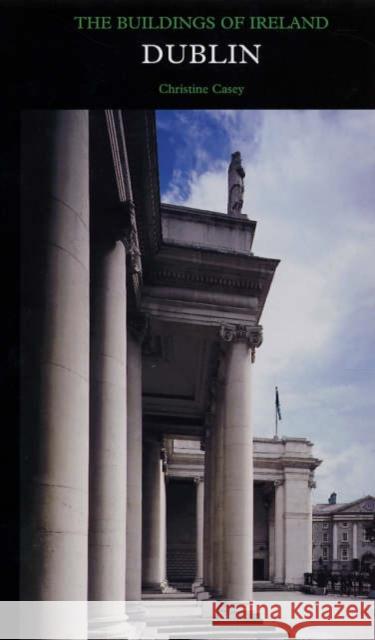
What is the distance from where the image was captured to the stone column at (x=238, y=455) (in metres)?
37.1

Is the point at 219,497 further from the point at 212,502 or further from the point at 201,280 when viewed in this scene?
the point at 201,280

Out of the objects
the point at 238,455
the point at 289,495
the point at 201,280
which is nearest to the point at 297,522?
the point at 289,495

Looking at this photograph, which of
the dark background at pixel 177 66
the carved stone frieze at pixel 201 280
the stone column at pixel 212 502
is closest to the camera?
the dark background at pixel 177 66

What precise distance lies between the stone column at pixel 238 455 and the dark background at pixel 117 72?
24.2 metres

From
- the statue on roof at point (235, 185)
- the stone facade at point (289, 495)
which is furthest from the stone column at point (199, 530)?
the statue on roof at point (235, 185)

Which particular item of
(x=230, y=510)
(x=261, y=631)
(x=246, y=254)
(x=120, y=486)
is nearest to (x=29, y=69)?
(x=120, y=486)

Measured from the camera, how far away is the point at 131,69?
44.5 ft

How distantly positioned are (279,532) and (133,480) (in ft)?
260

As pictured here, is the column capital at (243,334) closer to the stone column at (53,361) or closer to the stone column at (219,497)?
the stone column at (219,497)

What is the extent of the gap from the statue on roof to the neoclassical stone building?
0.13m

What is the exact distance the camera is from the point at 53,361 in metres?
11.7

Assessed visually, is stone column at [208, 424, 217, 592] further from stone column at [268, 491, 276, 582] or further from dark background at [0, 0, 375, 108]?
stone column at [268, 491, 276, 582]

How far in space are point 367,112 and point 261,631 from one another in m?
13.8

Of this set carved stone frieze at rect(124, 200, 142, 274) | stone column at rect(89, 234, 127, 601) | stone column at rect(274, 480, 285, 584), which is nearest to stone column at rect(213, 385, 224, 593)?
carved stone frieze at rect(124, 200, 142, 274)
